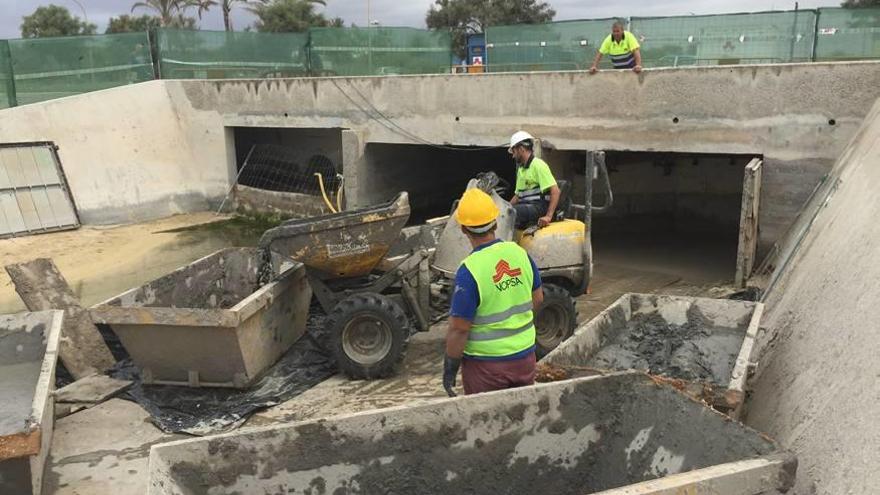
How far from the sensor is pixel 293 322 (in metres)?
6.89

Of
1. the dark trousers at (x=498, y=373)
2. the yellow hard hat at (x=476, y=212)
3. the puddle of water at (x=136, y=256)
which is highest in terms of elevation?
the yellow hard hat at (x=476, y=212)

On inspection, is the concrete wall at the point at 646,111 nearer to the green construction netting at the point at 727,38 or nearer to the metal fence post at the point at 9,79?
the green construction netting at the point at 727,38

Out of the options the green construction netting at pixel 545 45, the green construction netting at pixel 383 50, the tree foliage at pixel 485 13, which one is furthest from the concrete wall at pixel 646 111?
the tree foliage at pixel 485 13

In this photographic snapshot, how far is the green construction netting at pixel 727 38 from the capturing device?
1191 centimetres

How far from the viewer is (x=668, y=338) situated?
5719mm

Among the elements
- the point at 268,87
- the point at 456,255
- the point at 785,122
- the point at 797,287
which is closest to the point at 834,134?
the point at 785,122

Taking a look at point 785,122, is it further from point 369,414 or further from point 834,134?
point 369,414

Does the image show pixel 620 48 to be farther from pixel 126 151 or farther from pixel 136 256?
pixel 126 151

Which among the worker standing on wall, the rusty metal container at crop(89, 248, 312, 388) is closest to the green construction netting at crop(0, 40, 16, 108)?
the rusty metal container at crop(89, 248, 312, 388)

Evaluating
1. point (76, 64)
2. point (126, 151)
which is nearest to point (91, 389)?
point (126, 151)

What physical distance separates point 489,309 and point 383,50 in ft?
42.9

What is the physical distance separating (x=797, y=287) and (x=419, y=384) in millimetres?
3269

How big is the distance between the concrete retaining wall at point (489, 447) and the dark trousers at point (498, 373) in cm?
25

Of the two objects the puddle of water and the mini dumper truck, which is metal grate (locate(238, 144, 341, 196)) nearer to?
the puddle of water
